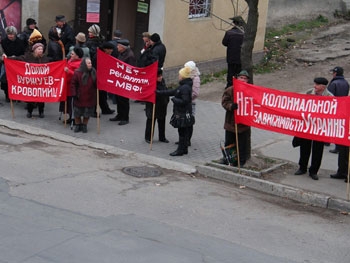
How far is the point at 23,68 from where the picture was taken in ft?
44.1

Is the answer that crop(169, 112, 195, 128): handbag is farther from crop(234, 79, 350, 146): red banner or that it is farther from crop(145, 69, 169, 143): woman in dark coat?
crop(234, 79, 350, 146): red banner

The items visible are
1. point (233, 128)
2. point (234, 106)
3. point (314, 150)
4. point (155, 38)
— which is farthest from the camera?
point (155, 38)

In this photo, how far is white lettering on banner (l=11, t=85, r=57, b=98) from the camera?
13239 millimetres

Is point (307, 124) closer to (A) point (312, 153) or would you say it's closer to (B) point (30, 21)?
(A) point (312, 153)

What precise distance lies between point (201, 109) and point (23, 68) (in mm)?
4252

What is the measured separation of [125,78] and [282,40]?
1039 centimetres

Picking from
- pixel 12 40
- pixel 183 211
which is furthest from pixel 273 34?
pixel 183 211

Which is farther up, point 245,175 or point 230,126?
point 230,126

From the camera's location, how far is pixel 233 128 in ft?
36.4

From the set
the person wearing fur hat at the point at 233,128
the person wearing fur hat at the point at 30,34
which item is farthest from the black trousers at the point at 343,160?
the person wearing fur hat at the point at 30,34

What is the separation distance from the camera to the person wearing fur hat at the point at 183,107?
11555 millimetres

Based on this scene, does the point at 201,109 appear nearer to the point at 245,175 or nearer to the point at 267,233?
the point at 245,175

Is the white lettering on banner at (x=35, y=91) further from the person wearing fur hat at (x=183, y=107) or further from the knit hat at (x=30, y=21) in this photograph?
the person wearing fur hat at (x=183, y=107)

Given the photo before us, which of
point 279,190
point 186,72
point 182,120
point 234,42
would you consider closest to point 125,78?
point 186,72
